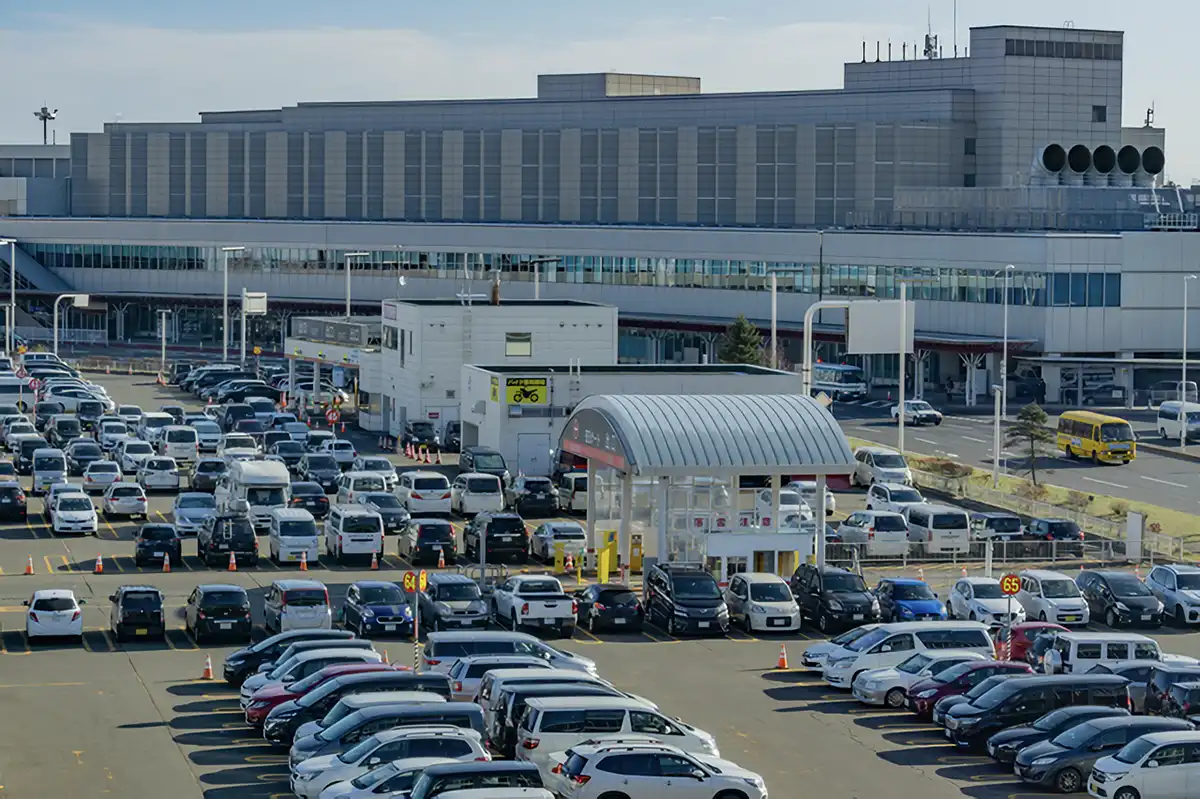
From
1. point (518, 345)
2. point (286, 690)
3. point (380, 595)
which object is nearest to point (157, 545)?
point (380, 595)

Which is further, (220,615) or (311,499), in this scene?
(311,499)

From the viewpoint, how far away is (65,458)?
74.0 m

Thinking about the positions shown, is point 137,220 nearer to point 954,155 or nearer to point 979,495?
point 954,155

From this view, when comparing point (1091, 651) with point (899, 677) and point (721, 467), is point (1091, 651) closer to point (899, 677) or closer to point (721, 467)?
point (899, 677)

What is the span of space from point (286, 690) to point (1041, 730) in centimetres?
1246

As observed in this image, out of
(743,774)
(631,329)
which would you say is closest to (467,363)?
(631,329)

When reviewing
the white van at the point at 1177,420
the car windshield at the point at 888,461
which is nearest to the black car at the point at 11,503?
the car windshield at the point at 888,461

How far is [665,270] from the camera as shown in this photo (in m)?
129

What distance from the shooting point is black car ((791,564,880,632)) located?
4834 centimetres

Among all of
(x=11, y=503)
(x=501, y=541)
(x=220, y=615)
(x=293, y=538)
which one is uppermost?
(x=11, y=503)

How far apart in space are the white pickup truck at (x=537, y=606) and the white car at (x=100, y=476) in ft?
81.7

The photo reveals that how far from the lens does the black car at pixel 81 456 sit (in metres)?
74.2

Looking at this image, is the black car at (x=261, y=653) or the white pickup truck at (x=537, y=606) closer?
the black car at (x=261, y=653)

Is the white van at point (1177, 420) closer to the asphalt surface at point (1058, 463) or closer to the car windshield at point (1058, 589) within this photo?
the asphalt surface at point (1058, 463)
